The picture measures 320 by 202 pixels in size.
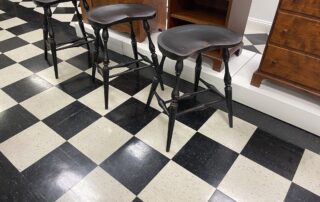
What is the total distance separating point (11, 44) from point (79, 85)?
1030 mm

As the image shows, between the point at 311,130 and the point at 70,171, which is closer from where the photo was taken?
the point at 70,171

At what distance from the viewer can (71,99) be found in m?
1.73

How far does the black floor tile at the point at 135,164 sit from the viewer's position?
1.23 m

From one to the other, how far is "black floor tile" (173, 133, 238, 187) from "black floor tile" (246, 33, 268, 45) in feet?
4.87

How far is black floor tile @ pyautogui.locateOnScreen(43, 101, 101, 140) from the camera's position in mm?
1494

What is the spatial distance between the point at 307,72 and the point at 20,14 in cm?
312

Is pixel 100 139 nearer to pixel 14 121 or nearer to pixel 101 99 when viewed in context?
pixel 101 99

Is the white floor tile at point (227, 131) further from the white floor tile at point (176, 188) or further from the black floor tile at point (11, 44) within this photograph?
the black floor tile at point (11, 44)

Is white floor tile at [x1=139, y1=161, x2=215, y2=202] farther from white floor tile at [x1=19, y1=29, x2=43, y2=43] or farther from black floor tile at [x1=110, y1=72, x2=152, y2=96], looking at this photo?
white floor tile at [x1=19, y1=29, x2=43, y2=43]

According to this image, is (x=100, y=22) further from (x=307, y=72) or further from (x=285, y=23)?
(x=307, y=72)

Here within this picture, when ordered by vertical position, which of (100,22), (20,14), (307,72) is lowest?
(20,14)

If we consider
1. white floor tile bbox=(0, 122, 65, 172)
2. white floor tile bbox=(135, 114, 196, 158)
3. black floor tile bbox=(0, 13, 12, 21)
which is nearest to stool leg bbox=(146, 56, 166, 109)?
white floor tile bbox=(135, 114, 196, 158)

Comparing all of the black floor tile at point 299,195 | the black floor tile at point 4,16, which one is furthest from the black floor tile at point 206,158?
the black floor tile at point 4,16

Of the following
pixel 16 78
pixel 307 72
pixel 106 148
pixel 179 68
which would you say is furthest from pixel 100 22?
→ pixel 307 72
